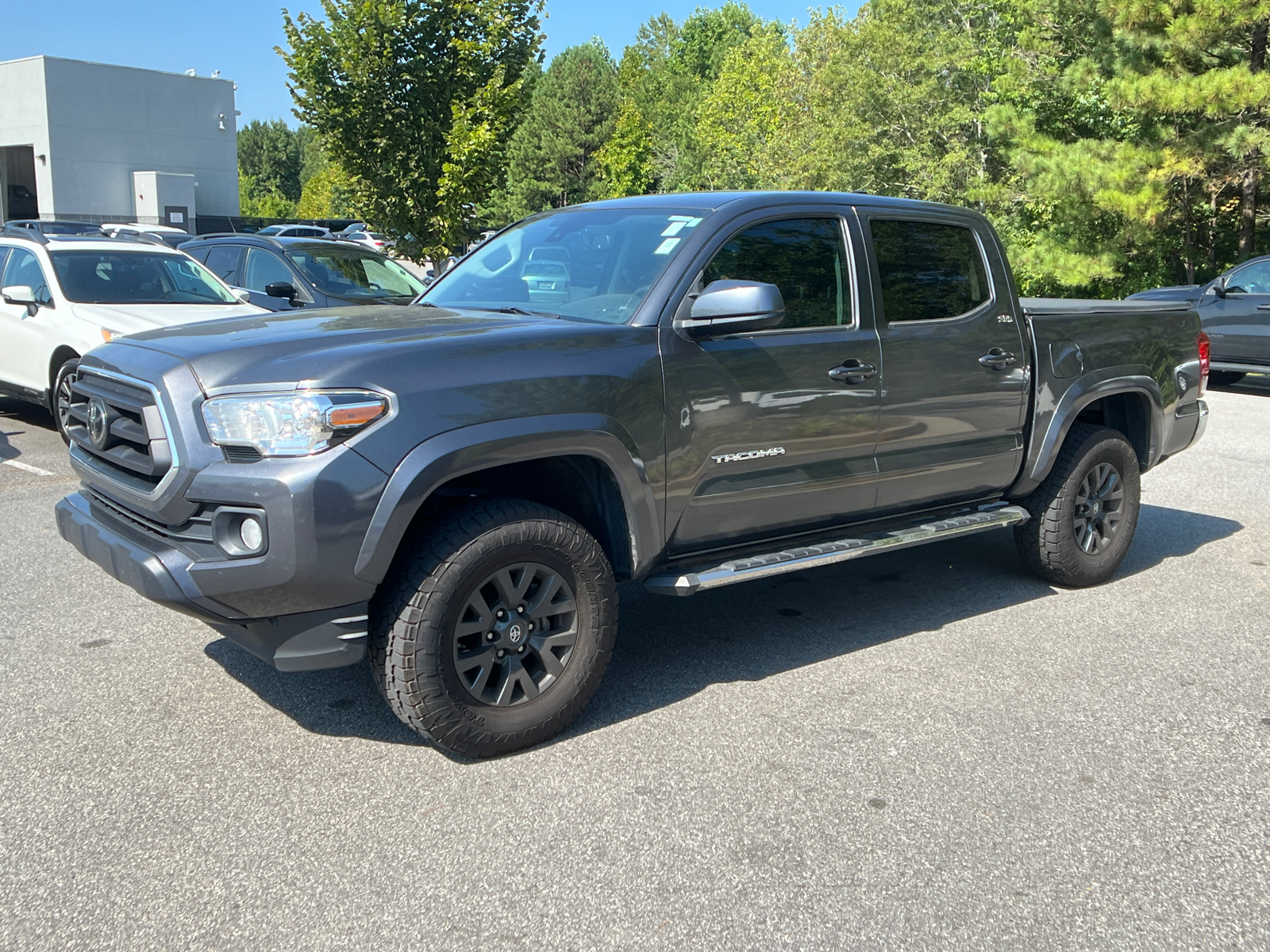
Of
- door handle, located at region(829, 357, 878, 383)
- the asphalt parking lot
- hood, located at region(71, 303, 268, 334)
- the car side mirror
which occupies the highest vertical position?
the car side mirror

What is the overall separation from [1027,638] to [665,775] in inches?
85.6

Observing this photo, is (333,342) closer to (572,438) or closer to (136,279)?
(572,438)

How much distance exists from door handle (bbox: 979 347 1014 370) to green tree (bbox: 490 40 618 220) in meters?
67.5

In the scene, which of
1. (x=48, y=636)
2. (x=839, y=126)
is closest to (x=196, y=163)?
(x=839, y=126)

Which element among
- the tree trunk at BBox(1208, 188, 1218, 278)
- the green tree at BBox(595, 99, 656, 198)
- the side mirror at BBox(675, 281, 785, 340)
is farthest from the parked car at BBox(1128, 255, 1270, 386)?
the green tree at BBox(595, 99, 656, 198)

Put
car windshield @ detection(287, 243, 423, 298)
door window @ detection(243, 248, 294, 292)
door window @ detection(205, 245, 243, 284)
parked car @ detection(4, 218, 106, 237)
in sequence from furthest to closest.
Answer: parked car @ detection(4, 218, 106, 237), door window @ detection(205, 245, 243, 284), door window @ detection(243, 248, 294, 292), car windshield @ detection(287, 243, 423, 298)

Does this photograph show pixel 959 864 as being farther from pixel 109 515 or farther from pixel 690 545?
pixel 109 515

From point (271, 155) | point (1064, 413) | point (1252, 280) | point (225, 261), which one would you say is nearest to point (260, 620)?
point (1064, 413)

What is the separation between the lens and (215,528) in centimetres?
339

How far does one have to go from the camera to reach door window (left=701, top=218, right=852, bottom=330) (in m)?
4.45

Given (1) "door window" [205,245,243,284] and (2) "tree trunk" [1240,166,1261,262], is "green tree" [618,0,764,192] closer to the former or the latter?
(2) "tree trunk" [1240,166,1261,262]

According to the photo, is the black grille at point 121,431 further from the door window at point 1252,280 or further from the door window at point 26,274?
the door window at point 1252,280

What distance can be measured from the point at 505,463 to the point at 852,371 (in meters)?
1.63

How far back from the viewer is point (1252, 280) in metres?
14.0
